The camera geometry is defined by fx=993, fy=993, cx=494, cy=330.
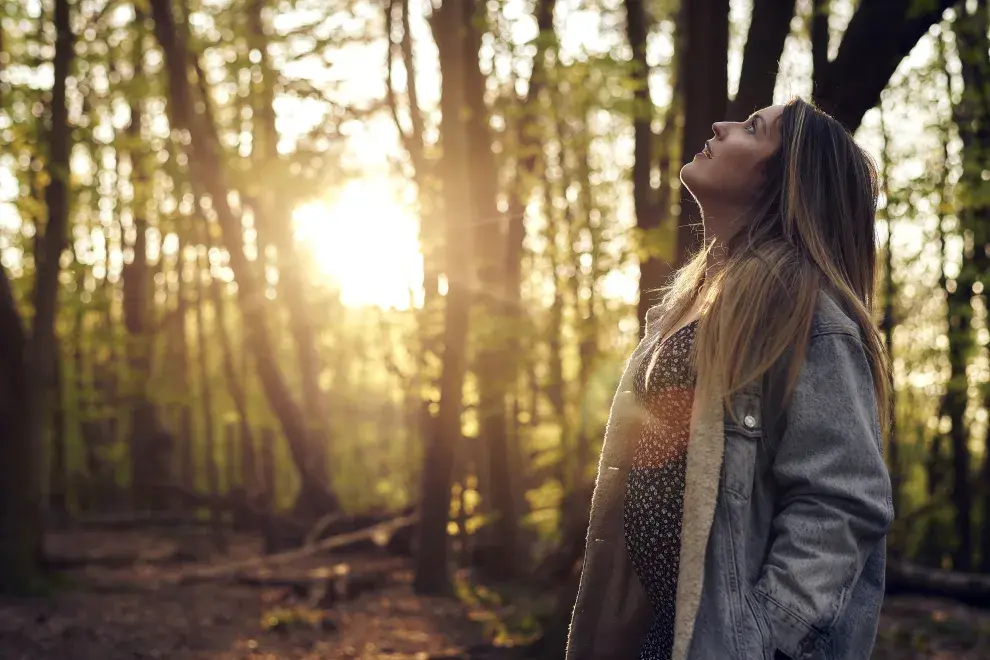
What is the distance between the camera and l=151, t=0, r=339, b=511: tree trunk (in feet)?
39.9

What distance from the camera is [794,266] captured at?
7.61 feet

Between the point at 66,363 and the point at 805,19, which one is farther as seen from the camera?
the point at 66,363

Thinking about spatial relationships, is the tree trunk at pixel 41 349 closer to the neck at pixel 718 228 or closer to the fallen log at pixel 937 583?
the neck at pixel 718 228

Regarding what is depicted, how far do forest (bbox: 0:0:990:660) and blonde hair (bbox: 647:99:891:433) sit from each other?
2003 millimetres

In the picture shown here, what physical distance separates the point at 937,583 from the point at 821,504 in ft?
24.6

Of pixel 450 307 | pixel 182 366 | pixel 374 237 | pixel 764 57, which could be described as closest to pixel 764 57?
pixel 764 57

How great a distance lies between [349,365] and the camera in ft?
110

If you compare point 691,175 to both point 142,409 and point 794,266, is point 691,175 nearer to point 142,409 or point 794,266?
point 794,266

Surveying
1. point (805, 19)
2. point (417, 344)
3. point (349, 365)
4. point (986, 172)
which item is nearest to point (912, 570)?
point (986, 172)

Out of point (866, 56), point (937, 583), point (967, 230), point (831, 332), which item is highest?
point (866, 56)

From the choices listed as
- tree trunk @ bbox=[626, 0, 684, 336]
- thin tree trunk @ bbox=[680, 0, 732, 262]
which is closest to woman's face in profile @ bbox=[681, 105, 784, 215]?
thin tree trunk @ bbox=[680, 0, 732, 262]

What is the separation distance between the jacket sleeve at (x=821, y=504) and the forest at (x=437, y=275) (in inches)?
97.1

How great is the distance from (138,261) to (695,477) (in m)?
20.2

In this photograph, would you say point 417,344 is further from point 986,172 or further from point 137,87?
point 986,172
